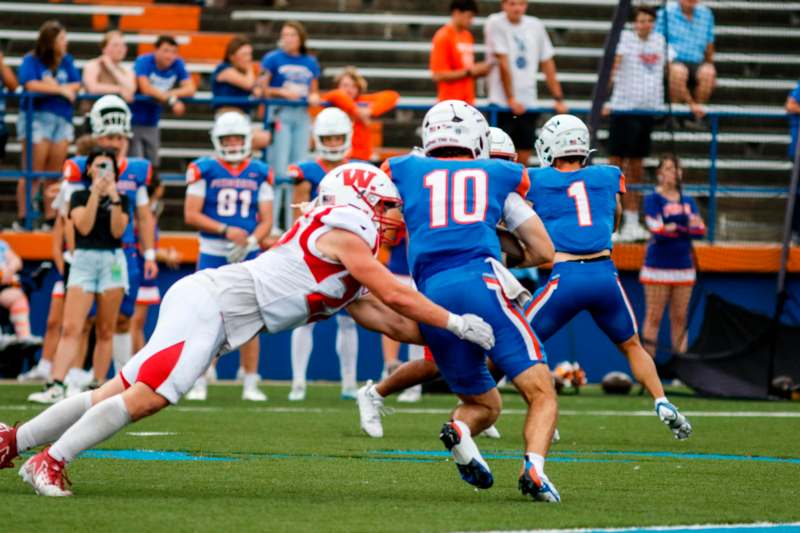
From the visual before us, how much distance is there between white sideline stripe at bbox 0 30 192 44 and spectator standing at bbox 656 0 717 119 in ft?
25.7

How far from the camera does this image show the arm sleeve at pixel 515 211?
6730mm

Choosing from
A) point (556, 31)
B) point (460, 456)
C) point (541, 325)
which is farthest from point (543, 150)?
point (556, 31)

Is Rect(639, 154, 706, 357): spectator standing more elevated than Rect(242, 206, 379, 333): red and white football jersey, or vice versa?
Rect(242, 206, 379, 333): red and white football jersey

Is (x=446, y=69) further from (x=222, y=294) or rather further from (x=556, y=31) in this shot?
(x=222, y=294)

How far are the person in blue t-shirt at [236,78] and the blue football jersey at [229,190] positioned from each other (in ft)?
9.12

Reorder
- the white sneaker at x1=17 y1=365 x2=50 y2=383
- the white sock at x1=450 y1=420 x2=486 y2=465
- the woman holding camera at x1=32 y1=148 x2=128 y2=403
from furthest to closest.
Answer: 1. the white sneaker at x1=17 y1=365 x2=50 y2=383
2. the woman holding camera at x1=32 y1=148 x2=128 y2=403
3. the white sock at x1=450 y1=420 x2=486 y2=465

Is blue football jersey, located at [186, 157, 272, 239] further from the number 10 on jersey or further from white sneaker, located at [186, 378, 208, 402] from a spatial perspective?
the number 10 on jersey

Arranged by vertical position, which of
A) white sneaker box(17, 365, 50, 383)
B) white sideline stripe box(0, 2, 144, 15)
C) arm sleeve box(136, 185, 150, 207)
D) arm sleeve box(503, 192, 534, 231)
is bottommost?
white sneaker box(17, 365, 50, 383)

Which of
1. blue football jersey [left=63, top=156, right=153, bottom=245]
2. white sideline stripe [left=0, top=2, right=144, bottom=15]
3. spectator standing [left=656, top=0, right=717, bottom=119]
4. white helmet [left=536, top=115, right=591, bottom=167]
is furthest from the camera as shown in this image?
white sideline stripe [left=0, top=2, right=144, bottom=15]

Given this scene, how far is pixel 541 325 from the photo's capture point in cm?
922

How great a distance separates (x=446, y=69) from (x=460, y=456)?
865 centimetres

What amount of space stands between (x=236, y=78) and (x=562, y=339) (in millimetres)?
4089

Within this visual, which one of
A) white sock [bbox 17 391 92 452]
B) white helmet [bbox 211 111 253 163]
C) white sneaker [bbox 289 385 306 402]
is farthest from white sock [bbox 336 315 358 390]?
white sock [bbox 17 391 92 452]

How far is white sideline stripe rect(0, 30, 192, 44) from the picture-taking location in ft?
65.8
